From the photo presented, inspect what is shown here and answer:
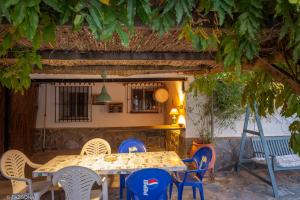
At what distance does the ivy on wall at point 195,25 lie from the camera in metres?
1.05

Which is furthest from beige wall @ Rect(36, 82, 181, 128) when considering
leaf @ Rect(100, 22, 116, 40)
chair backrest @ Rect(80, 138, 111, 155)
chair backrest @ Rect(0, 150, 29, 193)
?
leaf @ Rect(100, 22, 116, 40)

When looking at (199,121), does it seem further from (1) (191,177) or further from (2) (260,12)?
(2) (260,12)

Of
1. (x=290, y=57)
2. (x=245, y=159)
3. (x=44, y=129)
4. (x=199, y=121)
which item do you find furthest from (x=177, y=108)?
(x=290, y=57)

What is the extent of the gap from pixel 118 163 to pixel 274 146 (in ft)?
11.1

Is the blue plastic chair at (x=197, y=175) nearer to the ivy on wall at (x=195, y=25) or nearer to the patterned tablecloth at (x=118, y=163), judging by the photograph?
the patterned tablecloth at (x=118, y=163)

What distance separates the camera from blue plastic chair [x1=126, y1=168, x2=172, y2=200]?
279cm

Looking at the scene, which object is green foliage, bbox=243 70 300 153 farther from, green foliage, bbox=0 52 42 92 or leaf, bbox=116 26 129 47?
green foliage, bbox=0 52 42 92

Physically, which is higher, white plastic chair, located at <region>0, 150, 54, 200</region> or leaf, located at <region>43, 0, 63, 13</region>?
leaf, located at <region>43, 0, 63, 13</region>

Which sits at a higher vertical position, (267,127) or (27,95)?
(27,95)

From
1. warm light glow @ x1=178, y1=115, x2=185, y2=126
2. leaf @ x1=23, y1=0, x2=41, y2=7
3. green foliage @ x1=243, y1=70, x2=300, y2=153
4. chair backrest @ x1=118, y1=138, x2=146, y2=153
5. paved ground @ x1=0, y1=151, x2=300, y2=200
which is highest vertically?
leaf @ x1=23, y1=0, x2=41, y2=7

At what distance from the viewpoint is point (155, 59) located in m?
2.24

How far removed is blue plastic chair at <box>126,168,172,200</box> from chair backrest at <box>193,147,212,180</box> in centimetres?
97

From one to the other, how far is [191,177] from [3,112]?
4516mm

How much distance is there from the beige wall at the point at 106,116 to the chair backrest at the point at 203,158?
4.18m
